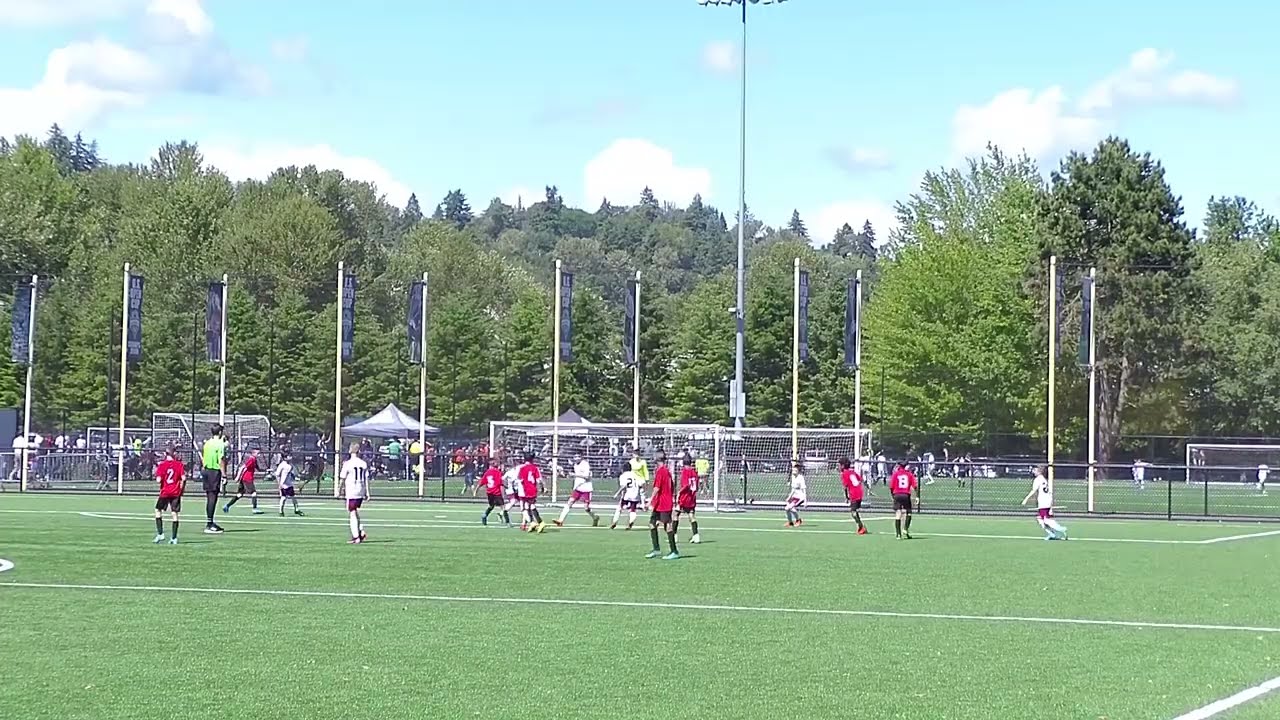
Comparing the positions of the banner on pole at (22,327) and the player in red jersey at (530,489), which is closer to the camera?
the player in red jersey at (530,489)

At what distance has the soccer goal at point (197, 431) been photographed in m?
60.6

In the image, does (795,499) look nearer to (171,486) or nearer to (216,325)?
(171,486)

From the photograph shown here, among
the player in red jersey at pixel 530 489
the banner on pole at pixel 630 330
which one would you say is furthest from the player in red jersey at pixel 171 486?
the banner on pole at pixel 630 330

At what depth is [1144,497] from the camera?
5112cm

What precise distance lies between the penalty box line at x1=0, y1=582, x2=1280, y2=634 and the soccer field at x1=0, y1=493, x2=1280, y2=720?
70 mm

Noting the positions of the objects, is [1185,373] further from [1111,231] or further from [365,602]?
[365,602]

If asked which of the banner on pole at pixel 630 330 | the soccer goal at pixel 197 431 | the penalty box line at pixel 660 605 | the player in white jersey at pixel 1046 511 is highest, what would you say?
the banner on pole at pixel 630 330

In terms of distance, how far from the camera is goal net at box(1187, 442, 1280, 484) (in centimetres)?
5903

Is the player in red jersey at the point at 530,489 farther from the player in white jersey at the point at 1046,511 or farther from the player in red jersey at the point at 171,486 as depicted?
the player in white jersey at the point at 1046,511

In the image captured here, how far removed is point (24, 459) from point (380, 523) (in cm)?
2096

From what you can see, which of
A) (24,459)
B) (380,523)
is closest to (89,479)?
(24,459)

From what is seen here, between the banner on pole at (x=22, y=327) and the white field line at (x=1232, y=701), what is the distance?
4711 centimetres

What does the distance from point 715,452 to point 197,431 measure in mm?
23530

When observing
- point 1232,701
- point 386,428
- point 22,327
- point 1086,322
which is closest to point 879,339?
point 386,428
